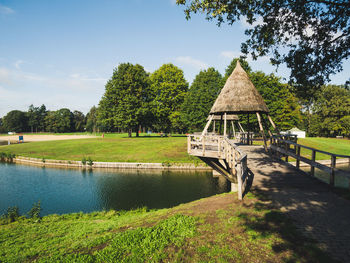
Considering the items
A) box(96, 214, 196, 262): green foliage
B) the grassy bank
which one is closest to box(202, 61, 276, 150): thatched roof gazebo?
the grassy bank

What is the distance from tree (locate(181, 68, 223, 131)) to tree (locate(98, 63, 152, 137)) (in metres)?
9.92

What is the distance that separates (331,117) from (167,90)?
4869cm

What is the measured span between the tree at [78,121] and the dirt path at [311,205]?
12578cm

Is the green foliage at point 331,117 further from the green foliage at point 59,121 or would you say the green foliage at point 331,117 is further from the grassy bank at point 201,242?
the green foliage at point 59,121

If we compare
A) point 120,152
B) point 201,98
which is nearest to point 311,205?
point 120,152

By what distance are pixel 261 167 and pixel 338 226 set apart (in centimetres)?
687

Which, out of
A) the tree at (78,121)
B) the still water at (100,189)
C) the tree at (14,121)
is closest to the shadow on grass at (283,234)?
the still water at (100,189)

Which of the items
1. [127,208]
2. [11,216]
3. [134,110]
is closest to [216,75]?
[134,110]

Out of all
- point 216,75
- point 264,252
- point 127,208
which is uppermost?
point 216,75

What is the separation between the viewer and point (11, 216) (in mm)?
12383

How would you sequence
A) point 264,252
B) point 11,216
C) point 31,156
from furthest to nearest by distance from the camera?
point 31,156, point 11,216, point 264,252

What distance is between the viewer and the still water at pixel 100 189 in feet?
51.5

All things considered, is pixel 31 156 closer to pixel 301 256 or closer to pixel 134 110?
pixel 134 110

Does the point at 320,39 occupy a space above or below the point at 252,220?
above
